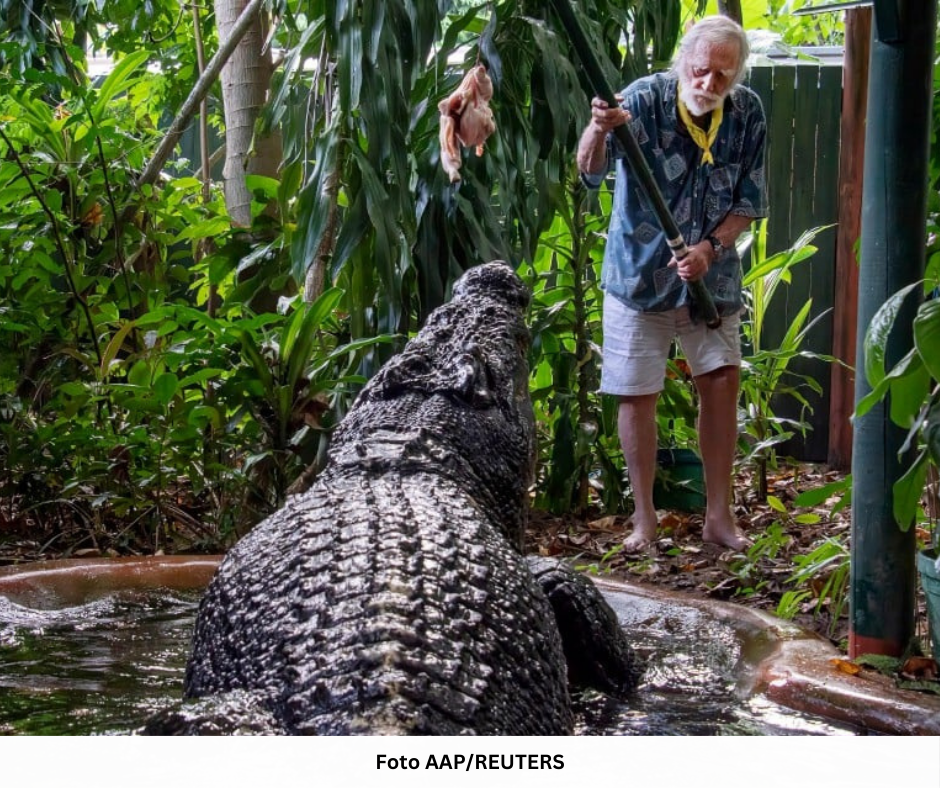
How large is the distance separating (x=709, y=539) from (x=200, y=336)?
1.96 m

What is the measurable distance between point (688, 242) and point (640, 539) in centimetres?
106

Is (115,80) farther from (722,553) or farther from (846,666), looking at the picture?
(846,666)

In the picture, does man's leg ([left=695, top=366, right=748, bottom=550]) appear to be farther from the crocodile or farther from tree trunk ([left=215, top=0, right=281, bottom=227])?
tree trunk ([left=215, top=0, right=281, bottom=227])

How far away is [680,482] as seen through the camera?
15.1 feet

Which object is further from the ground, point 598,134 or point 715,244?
point 598,134

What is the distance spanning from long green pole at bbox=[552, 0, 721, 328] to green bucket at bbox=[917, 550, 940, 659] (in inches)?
52.0

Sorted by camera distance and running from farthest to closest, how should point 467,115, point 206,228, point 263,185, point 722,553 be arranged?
point 206,228
point 263,185
point 722,553
point 467,115

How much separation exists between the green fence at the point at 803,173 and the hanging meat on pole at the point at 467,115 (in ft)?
12.5

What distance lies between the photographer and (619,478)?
466 centimetres

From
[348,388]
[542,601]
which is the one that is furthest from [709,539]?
[542,601]

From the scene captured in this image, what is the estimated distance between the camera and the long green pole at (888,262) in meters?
2.24

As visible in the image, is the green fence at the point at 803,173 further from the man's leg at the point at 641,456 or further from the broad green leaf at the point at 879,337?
the broad green leaf at the point at 879,337

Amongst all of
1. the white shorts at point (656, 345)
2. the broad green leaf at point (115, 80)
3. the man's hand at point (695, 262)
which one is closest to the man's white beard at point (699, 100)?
the man's hand at point (695, 262)
